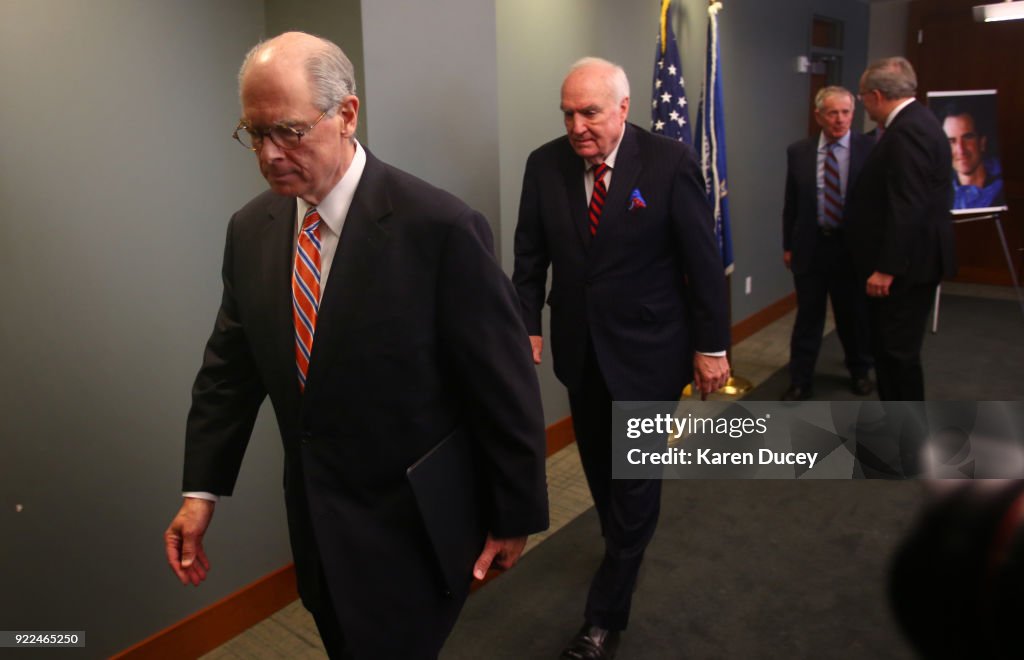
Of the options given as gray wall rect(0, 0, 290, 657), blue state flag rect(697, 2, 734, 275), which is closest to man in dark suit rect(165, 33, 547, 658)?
gray wall rect(0, 0, 290, 657)

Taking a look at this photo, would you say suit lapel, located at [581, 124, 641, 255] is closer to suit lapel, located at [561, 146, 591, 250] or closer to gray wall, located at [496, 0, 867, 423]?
suit lapel, located at [561, 146, 591, 250]

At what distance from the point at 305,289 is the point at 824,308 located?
3.63m

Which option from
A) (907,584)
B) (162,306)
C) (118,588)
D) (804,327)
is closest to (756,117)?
(804,327)

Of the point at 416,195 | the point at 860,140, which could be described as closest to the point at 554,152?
the point at 416,195

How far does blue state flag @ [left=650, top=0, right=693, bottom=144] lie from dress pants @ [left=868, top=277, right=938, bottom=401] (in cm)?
129

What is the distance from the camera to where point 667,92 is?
400 centimetres

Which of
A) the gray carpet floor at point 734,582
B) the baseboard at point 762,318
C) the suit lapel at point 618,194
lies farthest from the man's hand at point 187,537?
the baseboard at point 762,318

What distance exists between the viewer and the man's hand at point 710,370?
234 cm

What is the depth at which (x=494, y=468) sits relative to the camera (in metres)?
1.46

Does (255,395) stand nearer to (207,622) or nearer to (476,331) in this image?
(476,331)

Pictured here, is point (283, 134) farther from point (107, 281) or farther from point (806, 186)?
point (806, 186)

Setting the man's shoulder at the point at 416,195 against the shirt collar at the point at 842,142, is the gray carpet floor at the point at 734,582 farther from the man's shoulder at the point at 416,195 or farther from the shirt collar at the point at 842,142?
the shirt collar at the point at 842,142

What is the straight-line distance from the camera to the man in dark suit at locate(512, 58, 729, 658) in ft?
7.44

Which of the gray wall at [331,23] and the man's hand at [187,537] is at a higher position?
the gray wall at [331,23]
